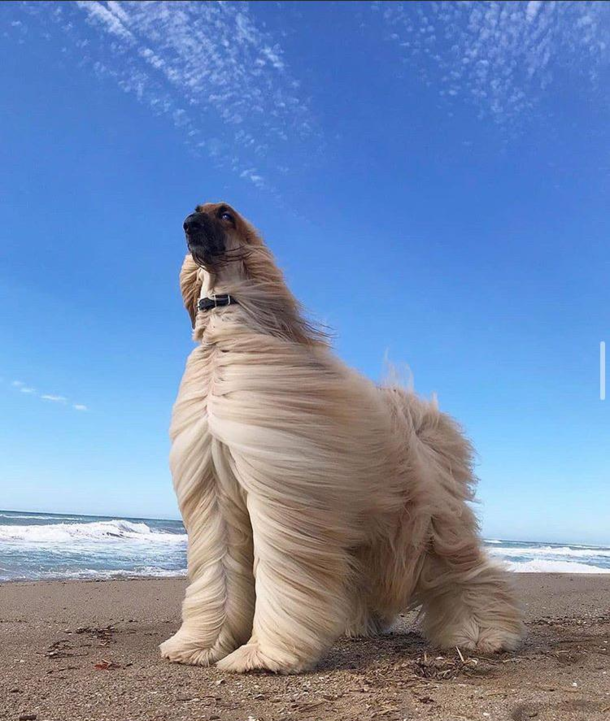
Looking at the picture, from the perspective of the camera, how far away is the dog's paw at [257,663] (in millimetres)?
2643

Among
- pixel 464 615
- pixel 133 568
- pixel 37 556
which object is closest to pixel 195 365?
pixel 464 615

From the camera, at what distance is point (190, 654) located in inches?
114

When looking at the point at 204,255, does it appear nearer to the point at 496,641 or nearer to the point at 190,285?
the point at 190,285

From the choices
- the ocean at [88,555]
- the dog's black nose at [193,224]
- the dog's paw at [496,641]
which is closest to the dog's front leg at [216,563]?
the dog's black nose at [193,224]

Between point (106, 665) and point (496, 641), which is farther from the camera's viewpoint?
point (496, 641)

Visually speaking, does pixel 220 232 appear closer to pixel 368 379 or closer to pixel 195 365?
pixel 195 365

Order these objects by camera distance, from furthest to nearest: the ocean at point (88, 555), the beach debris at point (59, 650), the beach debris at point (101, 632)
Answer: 1. the ocean at point (88, 555)
2. the beach debris at point (101, 632)
3. the beach debris at point (59, 650)

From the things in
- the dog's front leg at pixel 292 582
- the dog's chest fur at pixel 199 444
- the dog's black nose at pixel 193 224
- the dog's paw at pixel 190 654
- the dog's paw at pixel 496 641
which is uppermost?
the dog's black nose at pixel 193 224

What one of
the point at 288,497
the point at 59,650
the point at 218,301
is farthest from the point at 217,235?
the point at 59,650

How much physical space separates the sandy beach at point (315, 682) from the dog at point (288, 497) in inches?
7.5

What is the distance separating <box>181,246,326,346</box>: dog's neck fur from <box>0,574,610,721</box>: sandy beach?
1.49 m

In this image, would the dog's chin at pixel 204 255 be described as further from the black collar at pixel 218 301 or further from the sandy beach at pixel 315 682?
the sandy beach at pixel 315 682

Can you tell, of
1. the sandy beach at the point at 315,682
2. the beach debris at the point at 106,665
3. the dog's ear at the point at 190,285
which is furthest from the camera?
the dog's ear at the point at 190,285

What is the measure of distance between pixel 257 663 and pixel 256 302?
1587 millimetres
